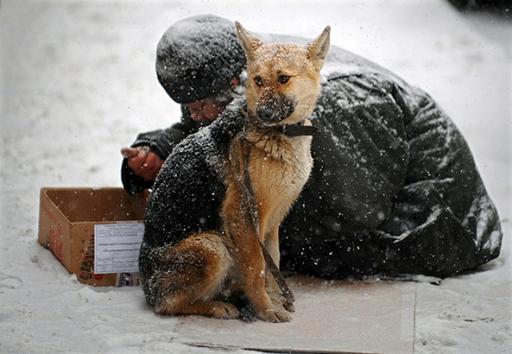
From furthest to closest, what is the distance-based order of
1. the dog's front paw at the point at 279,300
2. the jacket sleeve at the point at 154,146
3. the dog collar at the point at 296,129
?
the jacket sleeve at the point at 154,146
the dog's front paw at the point at 279,300
the dog collar at the point at 296,129

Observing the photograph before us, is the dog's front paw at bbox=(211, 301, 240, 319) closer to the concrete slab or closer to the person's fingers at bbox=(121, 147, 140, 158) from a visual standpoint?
the concrete slab

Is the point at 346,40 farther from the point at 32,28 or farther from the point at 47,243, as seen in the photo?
the point at 47,243

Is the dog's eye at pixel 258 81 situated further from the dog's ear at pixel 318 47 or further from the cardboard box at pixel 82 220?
the cardboard box at pixel 82 220

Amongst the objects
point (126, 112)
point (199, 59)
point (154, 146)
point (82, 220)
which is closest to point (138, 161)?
point (154, 146)

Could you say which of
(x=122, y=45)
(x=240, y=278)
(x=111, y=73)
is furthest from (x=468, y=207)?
(x=122, y=45)

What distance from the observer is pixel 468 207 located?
5.82 meters

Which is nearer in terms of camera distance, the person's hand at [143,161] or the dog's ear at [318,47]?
the dog's ear at [318,47]

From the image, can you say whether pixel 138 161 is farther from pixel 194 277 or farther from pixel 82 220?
pixel 194 277

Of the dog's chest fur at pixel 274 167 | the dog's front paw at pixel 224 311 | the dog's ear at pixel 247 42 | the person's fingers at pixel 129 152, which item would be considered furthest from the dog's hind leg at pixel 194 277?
the person's fingers at pixel 129 152

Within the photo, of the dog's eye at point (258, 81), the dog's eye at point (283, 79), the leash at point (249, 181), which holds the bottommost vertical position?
the leash at point (249, 181)

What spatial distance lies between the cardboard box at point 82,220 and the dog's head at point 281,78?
1537mm

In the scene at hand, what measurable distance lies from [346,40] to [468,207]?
15.2 feet

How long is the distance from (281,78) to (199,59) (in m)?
0.95

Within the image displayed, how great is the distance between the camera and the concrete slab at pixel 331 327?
4.36 m
